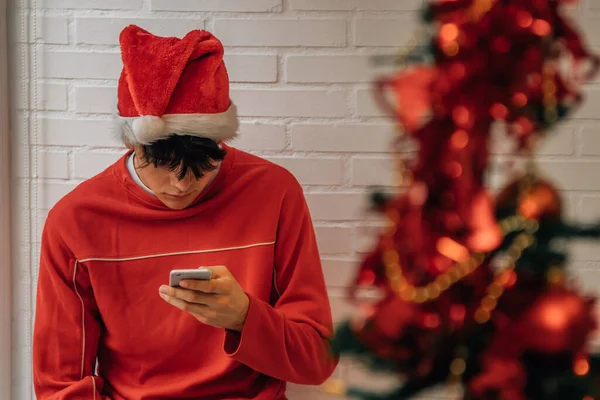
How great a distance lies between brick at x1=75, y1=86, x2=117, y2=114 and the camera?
71.6 inches

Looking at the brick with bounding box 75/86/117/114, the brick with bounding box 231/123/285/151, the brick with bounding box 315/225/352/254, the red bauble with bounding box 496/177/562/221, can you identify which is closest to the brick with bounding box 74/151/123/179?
the brick with bounding box 75/86/117/114

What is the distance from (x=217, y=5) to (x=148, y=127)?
50cm

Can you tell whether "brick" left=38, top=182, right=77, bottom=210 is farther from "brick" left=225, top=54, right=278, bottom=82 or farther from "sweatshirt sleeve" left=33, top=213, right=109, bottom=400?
"brick" left=225, top=54, right=278, bottom=82

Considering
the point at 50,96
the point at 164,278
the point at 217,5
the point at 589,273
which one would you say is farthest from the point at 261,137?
the point at 589,273

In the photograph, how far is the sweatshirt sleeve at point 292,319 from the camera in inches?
55.9

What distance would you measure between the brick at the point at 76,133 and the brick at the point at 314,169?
410mm

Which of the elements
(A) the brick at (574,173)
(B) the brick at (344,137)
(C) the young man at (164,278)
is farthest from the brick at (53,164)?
(A) the brick at (574,173)

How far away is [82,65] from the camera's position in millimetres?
1814

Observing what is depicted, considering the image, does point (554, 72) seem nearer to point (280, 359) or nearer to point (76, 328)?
point (280, 359)

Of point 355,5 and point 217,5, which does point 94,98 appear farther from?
point 355,5

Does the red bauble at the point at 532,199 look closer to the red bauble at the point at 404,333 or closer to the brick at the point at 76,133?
the red bauble at the point at 404,333

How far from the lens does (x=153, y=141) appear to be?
142cm

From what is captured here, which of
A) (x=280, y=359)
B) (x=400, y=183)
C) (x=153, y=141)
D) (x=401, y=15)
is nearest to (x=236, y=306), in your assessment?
(x=280, y=359)

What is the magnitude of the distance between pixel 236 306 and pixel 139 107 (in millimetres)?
417
